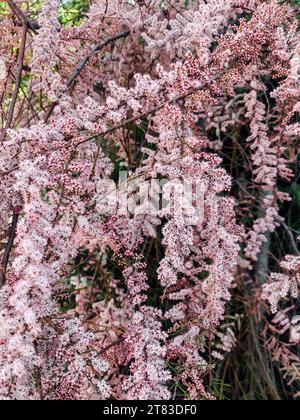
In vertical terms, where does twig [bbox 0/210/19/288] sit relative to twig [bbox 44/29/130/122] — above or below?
below

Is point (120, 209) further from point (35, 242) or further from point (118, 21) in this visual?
point (118, 21)

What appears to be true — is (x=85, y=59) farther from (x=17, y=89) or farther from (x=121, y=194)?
(x=121, y=194)

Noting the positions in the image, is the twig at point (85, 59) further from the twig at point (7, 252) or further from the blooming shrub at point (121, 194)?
the twig at point (7, 252)

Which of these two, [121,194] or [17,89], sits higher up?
[17,89]

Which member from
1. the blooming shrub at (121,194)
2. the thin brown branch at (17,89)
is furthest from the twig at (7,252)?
the thin brown branch at (17,89)

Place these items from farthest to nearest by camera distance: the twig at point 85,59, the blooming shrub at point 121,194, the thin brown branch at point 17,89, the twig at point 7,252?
1. the twig at point 85,59
2. the thin brown branch at point 17,89
3. the twig at point 7,252
4. the blooming shrub at point 121,194

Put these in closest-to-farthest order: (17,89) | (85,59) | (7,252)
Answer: (7,252)
(17,89)
(85,59)

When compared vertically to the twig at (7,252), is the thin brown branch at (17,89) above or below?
above

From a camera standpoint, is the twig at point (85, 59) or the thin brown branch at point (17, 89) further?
the twig at point (85, 59)

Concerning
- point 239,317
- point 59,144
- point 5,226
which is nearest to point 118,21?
point 59,144

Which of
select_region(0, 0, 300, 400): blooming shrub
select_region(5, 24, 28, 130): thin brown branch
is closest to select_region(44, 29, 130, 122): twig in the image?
select_region(0, 0, 300, 400): blooming shrub

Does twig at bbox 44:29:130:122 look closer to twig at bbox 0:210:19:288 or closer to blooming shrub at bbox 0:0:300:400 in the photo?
blooming shrub at bbox 0:0:300:400

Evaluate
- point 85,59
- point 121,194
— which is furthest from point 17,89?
point 121,194

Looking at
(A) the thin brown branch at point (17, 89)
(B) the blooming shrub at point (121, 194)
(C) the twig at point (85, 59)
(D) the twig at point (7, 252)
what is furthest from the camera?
(C) the twig at point (85, 59)
